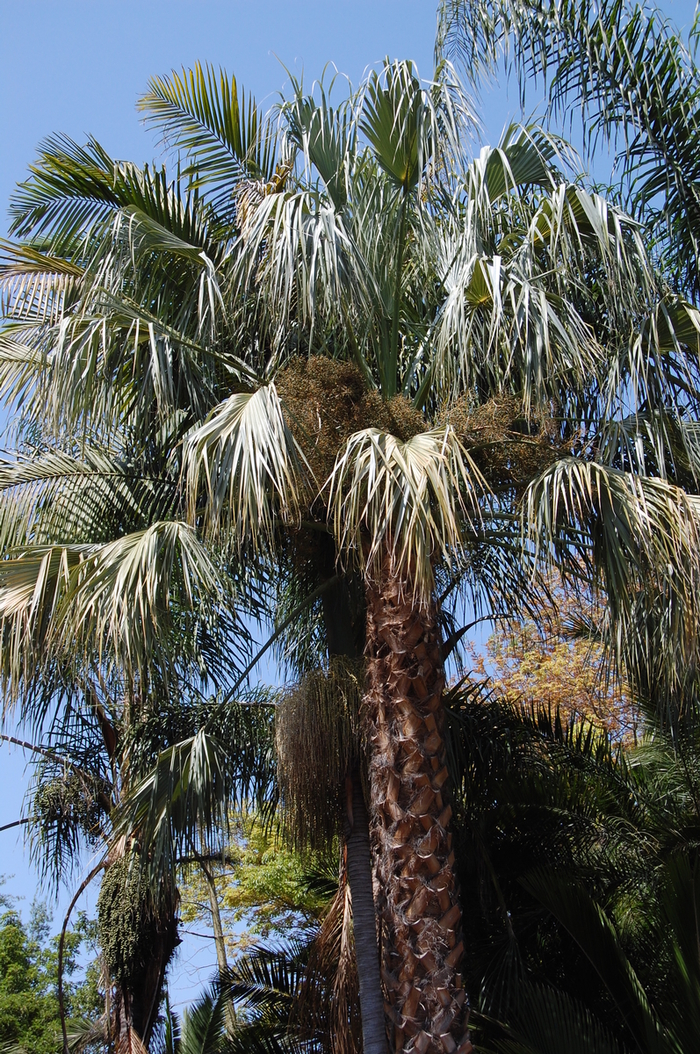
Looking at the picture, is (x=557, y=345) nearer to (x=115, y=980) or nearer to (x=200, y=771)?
(x=200, y=771)

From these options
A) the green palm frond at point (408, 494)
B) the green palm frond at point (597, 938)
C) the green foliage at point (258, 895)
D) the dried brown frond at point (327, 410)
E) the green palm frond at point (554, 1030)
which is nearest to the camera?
the green palm frond at point (408, 494)

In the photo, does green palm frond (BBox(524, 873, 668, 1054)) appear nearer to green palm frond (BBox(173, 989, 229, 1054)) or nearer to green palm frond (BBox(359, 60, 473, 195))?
green palm frond (BBox(173, 989, 229, 1054))

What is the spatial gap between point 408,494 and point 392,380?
1.72 meters

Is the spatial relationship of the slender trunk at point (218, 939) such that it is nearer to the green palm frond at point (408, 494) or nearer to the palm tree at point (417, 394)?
the palm tree at point (417, 394)

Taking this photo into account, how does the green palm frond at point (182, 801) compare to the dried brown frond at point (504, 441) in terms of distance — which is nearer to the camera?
the dried brown frond at point (504, 441)

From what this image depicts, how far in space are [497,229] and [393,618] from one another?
11.0ft

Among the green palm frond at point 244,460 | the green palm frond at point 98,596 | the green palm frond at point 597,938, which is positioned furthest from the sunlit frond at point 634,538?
the green palm frond at point 597,938

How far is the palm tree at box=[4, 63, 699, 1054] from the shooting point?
213 inches

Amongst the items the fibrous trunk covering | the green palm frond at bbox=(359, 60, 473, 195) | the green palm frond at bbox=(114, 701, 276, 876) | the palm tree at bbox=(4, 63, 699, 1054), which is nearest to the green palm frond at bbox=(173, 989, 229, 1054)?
the green palm frond at bbox=(114, 701, 276, 876)

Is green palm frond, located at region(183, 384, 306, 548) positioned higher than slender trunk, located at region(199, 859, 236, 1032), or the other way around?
green palm frond, located at region(183, 384, 306, 548)

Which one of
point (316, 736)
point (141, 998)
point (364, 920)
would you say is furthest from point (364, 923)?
point (141, 998)

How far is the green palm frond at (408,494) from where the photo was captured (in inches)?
201

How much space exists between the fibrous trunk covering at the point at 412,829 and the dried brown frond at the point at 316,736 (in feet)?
1.48

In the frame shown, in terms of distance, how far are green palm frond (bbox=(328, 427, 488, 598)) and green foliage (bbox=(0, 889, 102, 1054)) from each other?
12.7 metres
